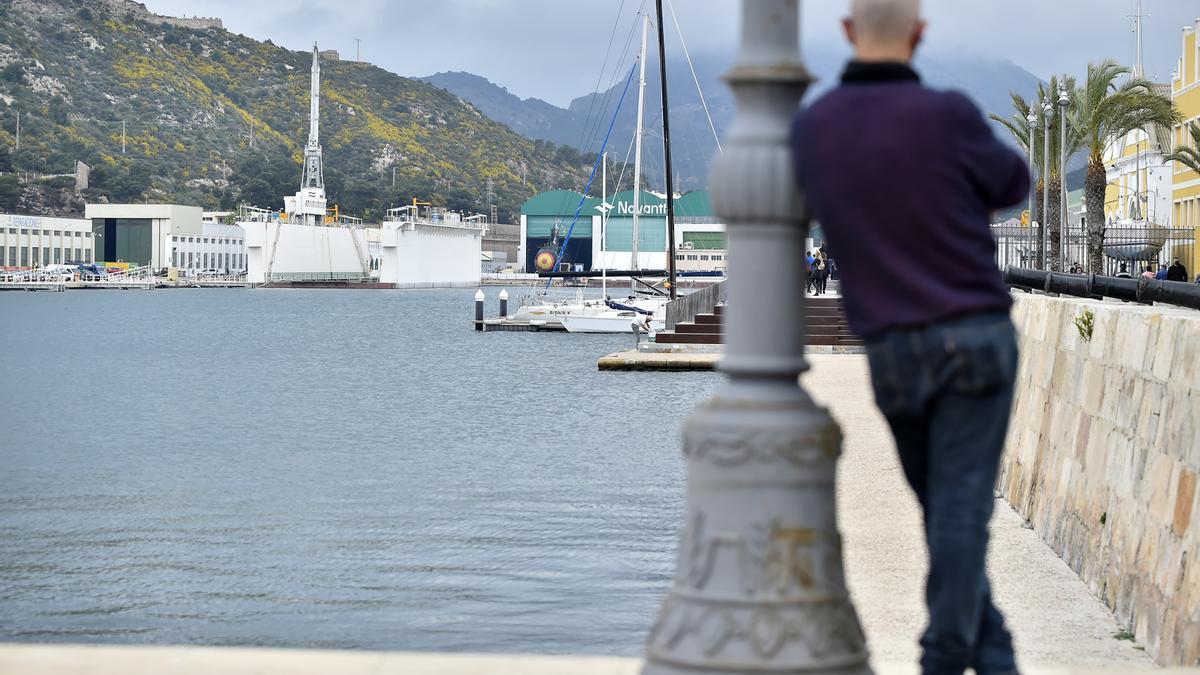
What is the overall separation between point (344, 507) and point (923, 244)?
51.4ft

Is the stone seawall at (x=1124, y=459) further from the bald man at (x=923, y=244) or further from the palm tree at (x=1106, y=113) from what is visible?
the palm tree at (x=1106, y=113)

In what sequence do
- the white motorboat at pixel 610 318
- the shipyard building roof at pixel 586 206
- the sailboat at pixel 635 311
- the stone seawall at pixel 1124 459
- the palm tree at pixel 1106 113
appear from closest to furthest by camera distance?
the stone seawall at pixel 1124 459 < the palm tree at pixel 1106 113 < the sailboat at pixel 635 311 < the white motorboat at pixel 610 318 < the shipyard building roof at pixel 586 206

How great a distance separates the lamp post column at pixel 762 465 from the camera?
138 inches

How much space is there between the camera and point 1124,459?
960cm

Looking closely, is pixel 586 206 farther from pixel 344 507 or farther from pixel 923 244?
pixel 923 244

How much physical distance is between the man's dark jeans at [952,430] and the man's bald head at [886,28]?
619 mm

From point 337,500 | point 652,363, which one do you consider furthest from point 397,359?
point 337,500

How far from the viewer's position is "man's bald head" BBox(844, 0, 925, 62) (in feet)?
11.7

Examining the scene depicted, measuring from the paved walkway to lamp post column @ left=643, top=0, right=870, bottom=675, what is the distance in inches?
193

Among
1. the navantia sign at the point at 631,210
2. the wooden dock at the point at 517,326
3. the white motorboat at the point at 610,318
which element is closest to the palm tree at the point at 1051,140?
the white motorboat at the point at 610,318

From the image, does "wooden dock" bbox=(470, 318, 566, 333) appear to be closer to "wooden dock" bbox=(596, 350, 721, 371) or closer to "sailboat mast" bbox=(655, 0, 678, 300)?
"sailboat mast" bbox=(655, 0, 678, 300)

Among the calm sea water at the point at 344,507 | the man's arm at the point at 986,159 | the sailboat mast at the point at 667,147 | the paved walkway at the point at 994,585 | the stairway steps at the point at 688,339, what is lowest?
the calm sea water at the point at 344,507

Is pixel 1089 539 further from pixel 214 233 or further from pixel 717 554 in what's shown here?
pixel 214 233

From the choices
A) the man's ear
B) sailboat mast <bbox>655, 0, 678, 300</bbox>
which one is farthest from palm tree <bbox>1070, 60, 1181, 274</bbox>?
the man's ear
